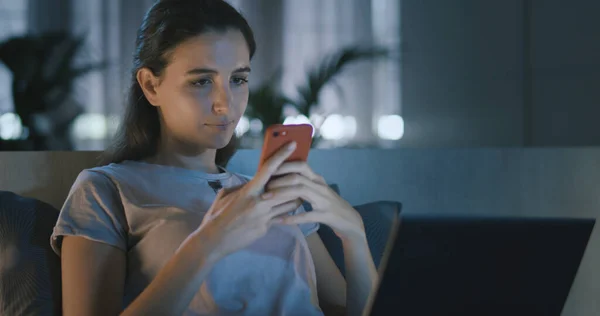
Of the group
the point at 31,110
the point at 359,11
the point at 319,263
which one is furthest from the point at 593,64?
the point at 31,110

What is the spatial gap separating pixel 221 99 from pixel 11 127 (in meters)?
3.62

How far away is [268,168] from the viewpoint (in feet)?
2.90

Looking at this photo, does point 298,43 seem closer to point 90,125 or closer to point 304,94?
point 304,94

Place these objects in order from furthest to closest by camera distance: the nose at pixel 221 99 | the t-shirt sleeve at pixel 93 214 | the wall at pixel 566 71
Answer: the wall at pixel 566 71
the nose at pixel 221 99
the t-shirt sleeve at pixel 93 214

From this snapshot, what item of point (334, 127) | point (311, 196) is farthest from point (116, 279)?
point (334, 127)

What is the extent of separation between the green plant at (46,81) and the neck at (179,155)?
10.8ft

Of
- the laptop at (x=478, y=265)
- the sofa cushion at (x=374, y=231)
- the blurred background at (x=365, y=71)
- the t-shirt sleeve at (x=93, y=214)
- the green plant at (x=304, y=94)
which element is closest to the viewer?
the laptop at (x=478, y=265)

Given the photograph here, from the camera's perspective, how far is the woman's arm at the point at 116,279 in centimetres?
88

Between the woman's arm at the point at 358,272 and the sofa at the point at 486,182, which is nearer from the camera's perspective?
the woman's arm at the point at 358,272

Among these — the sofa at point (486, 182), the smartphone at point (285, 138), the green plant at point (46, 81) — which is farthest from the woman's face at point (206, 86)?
the green plant at point (46, 81)

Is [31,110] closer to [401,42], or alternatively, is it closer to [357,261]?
[401,42]

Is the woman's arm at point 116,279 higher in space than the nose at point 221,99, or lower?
lower

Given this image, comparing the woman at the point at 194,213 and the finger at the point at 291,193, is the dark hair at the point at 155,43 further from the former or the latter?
the finger at the point at 291,193

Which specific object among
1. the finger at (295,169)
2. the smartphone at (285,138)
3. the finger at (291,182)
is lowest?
the finger at (291,182)
